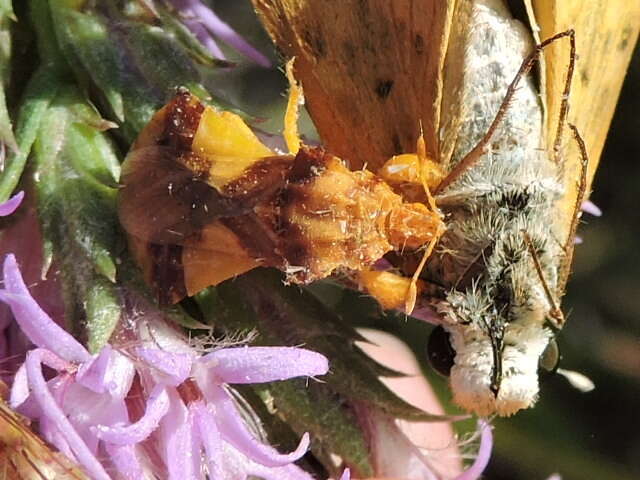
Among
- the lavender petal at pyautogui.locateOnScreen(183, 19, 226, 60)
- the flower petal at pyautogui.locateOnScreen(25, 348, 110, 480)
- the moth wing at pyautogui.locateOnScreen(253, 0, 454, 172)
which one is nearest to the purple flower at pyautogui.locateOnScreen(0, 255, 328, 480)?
the flower petal at pyautogui.locateOnScreen(25, 348, 110, 480)

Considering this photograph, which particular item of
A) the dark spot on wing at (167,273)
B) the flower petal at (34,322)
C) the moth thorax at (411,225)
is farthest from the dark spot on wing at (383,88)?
the flower petal at (34,322)

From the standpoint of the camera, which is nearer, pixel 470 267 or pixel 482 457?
pixel 470 267

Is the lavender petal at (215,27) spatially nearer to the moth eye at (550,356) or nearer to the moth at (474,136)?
the moth at (474,136)

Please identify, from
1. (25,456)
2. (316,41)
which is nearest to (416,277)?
(316,41)

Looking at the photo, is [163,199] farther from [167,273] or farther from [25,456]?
[25,456]

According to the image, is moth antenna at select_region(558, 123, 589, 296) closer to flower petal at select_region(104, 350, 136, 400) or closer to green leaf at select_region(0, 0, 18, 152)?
flower petal at select_region(104, 350, 136, 400)

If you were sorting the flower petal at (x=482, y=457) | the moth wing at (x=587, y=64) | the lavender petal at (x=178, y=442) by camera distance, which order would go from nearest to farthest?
the lavender petal at (x=178, y=442) < the moth wing at (x=587, y=64) < the flower petal at (x=482, y=457)
